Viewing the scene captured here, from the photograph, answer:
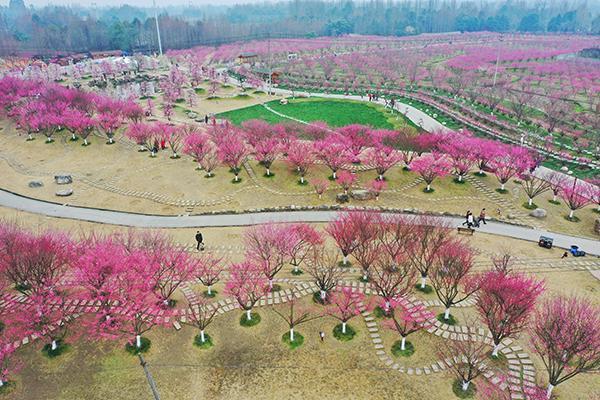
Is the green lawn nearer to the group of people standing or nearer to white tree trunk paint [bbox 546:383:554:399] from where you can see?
the group of people standing

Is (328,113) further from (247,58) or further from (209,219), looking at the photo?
(247,58)

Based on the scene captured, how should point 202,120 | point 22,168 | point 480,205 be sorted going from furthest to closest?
1. point 202,120
2. point 22,168
3. point 480,205

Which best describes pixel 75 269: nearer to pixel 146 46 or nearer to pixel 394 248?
pixel 394 248

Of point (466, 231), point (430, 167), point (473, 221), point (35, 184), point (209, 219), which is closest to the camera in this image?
point (466, 231)

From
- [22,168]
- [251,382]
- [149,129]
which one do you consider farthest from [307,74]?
[251,382]

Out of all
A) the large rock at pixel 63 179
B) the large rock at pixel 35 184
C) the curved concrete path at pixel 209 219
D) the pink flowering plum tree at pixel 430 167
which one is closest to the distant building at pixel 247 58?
the large rock at pixel 63 179

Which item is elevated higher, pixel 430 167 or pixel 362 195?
pixel 430 167

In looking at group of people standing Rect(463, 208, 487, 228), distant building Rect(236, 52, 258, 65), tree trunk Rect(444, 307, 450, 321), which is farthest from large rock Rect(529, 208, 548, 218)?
distant building Rect(236, 52, 258, 65)

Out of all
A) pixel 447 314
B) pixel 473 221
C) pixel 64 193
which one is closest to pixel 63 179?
pixel 64 193
